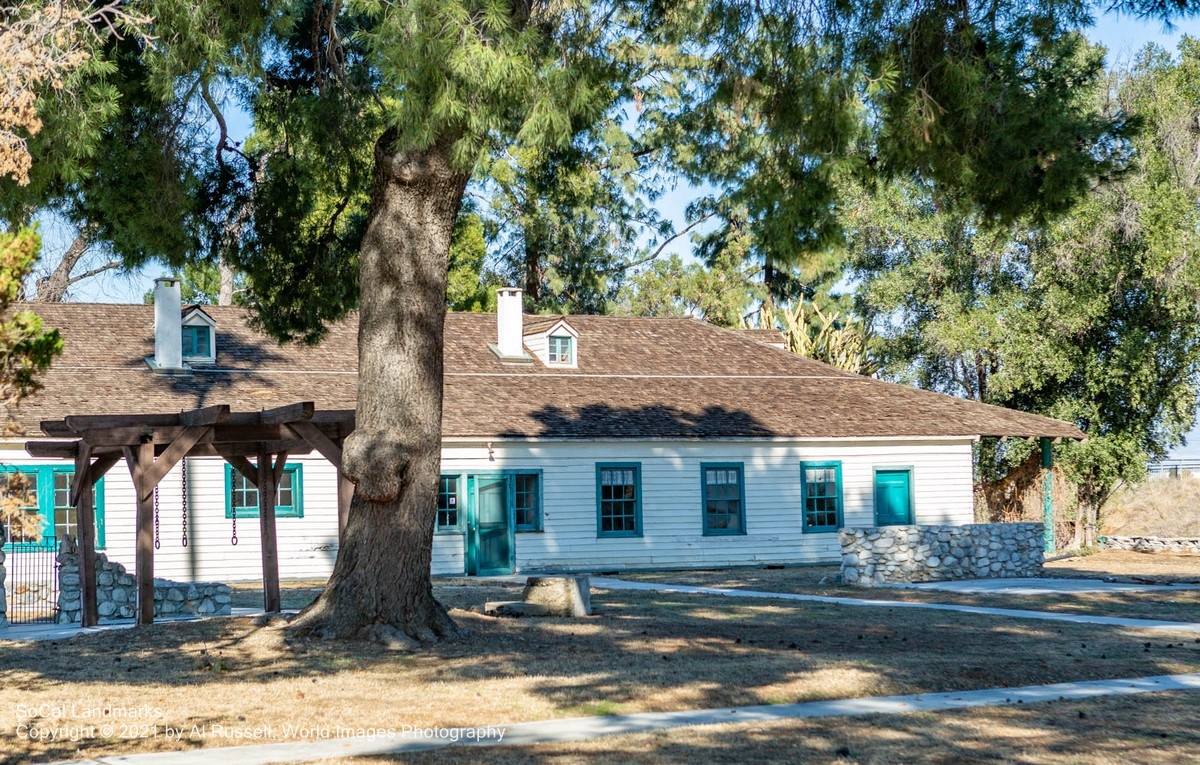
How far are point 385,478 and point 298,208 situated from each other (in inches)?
242

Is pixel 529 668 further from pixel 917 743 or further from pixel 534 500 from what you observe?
pixel 534 500

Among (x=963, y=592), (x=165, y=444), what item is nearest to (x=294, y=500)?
(x=165, y=444)

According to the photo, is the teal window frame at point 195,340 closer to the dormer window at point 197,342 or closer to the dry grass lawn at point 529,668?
the dormer window at point 197,342

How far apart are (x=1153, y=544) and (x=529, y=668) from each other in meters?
25.0

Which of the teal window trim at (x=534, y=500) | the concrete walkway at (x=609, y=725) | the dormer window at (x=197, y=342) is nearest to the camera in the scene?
the concrete walkway at (x=609, y=725)

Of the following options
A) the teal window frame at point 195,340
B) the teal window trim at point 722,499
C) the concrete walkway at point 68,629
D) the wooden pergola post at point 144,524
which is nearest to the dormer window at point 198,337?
the teal window frame at point 195,340

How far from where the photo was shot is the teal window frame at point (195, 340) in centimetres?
2869

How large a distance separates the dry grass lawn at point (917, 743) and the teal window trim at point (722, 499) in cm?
1988

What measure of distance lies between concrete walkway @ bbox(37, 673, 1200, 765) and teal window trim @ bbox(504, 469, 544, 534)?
58.3 feet

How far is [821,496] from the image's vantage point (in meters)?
30.6

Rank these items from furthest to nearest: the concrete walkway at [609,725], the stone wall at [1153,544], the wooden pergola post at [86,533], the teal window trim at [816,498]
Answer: the stone wall at [1153,544], the teal window trim at [816,498], the wooden pergola post at [86,533], the concrete walkway at [609,725]

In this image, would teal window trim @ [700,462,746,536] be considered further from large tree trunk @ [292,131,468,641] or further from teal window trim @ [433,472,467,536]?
large tree trunk @ [292,131,468,641]

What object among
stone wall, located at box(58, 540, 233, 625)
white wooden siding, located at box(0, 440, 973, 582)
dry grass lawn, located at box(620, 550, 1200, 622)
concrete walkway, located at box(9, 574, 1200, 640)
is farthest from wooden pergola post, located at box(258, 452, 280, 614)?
white wooden siding, located at box(0, 440, 973, 582)

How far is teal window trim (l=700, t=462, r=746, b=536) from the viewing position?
29.5m
